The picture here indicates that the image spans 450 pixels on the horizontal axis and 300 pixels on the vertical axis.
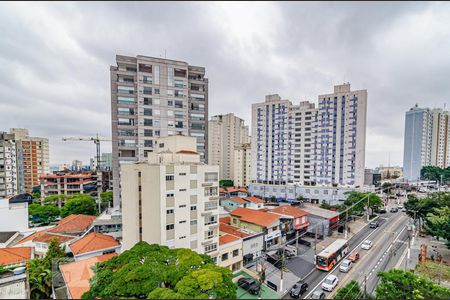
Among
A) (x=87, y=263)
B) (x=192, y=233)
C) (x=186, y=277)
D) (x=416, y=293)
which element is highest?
(x=186, y=277)

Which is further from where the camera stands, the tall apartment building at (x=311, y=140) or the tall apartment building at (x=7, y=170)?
the tall apartment building at (x=311, y=140)

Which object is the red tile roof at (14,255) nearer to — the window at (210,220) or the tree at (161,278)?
the tree at (161,278)

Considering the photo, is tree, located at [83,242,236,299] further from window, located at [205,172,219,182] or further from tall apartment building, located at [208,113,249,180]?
tall apartment building, located at [208,113,249,180]

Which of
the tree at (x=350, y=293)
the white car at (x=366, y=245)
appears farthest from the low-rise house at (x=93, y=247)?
the white car at (x=366, y=245)

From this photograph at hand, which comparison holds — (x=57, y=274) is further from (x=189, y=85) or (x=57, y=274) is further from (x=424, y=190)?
(x=424, y=190)

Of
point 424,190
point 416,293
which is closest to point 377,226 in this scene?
point 416,293

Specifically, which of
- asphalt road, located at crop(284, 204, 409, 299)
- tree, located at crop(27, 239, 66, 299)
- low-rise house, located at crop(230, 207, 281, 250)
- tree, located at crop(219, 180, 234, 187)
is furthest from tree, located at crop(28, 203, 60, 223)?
tree, located at crop(219, 180, 234, 187)

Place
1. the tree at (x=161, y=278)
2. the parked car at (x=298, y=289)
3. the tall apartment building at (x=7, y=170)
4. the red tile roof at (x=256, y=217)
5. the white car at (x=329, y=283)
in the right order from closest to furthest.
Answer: the tree at (x=161, y=278), the parked car at (x=298, y=289), the white car at (x=329, y=283), the red tile roof at (x=256, y=217), the tall apartment building at (x=7, y=170)
